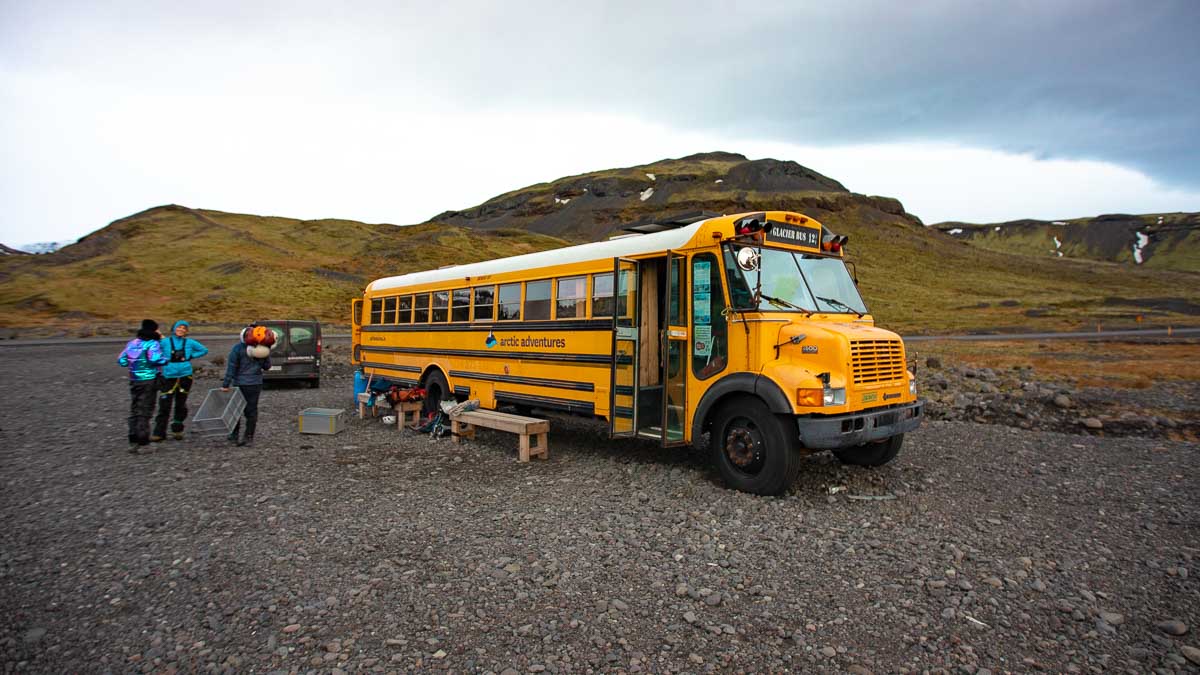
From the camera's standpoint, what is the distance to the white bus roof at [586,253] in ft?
25.0

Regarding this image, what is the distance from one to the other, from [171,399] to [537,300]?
19.8 ft

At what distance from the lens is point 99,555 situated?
528 cm

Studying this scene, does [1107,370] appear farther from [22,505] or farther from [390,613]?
[22,505]

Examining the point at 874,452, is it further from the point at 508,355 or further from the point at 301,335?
the point at 301,335

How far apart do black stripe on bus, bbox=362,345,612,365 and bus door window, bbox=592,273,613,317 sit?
0.57 m

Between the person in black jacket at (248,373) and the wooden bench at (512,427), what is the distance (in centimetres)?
298

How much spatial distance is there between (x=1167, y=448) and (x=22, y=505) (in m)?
14.1

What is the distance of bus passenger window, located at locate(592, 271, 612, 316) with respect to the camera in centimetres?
820

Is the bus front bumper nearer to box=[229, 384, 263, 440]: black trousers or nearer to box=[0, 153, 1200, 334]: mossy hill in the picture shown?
box=[229, 384, 263, 440]: black trousers

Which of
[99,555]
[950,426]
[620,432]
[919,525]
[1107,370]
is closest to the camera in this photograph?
[99,555]

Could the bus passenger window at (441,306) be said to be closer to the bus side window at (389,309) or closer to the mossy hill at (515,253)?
the bus side window at (389,309)

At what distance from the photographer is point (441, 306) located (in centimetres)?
1162

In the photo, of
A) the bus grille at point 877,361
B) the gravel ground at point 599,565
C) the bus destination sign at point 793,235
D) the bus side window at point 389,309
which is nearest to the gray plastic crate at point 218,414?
the gravel ground at point 599,565

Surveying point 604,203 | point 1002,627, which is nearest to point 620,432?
point 1002,627
